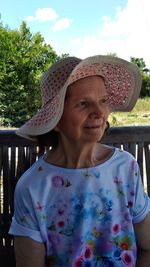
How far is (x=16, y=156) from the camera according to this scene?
1705 millimetres

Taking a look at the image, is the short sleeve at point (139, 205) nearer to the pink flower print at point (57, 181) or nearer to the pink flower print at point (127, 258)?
the pink flower print at point (127, 258)

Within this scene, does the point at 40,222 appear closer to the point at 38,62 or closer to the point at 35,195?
the point at 35,195

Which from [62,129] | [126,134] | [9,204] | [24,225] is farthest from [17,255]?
[126,134]

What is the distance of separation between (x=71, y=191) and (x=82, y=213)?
2.9 inches

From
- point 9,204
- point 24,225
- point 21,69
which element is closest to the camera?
point 24,225

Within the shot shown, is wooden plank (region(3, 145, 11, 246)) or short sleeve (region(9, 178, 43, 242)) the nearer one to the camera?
short sleeve (region(9, 178, 43, 242))

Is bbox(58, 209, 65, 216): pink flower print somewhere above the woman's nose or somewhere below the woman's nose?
below

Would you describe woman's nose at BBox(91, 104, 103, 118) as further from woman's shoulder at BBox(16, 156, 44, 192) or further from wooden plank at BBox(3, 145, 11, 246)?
wooden plank at BBox(3, 145, 11, 246)

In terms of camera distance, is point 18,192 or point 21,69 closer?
point 18,192

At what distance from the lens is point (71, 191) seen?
1.22 metres

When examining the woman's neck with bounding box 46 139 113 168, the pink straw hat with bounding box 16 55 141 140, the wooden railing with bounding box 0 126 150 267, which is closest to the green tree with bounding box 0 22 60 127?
the wooden railing with bounding box 0 126 150 267

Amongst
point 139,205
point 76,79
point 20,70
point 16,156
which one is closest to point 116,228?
point 139,205

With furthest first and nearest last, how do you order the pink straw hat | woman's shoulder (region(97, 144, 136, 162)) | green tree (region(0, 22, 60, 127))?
green tree (region(0, 22, 60, 127)) → woman's shoulder (region(97, 144, 136, 162)) → the pink straw hat

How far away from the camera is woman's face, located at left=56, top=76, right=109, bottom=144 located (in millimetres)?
1192
